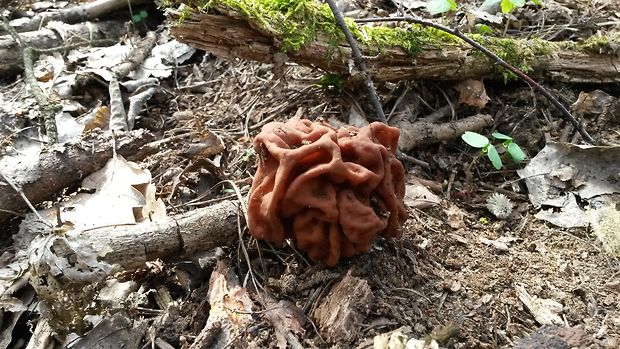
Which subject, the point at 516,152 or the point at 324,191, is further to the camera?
the point at 516,152

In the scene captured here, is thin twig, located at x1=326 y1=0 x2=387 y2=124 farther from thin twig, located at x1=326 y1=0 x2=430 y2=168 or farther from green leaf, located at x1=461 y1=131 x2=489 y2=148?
green leaf, located at x1=461 y1=131 x2=489 y2=148

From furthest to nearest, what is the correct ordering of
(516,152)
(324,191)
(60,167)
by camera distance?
(516,152) < (60,167) < (324,191)

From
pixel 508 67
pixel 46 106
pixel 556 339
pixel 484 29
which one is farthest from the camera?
pixel 484 29

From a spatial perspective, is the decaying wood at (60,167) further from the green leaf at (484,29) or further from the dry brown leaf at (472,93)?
the green leaf at (484,29)

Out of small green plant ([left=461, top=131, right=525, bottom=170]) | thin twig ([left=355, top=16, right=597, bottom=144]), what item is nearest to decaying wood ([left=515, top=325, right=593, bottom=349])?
small green plant ([left=461, top=131, right=525, bottom=170])

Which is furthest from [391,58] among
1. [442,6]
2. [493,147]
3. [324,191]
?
[324,191]

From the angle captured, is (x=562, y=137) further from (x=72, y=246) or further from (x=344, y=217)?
(x=72, y=246)

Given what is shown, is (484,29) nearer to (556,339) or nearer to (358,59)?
(358,59)
